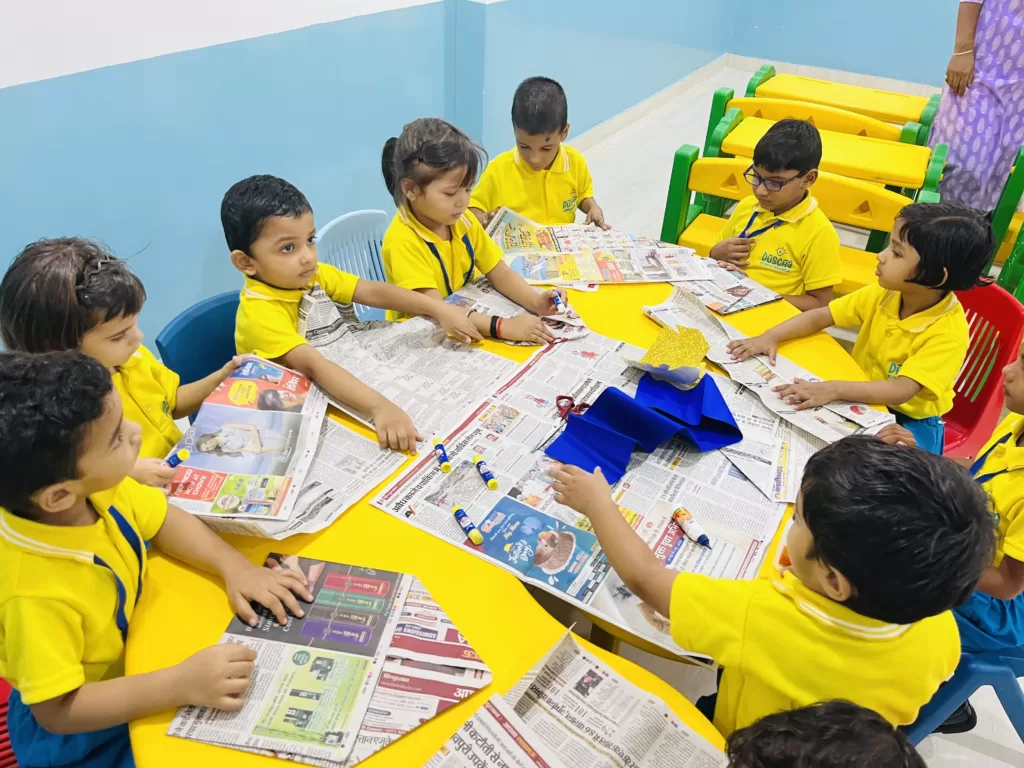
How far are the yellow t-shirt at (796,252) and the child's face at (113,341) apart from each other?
162 centimetres

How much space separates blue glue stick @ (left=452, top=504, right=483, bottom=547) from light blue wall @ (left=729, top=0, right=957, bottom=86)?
5787mm

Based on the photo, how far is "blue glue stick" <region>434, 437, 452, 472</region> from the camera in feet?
4.02

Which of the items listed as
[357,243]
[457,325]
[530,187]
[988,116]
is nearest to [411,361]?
[457,325]

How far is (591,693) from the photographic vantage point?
90 cm

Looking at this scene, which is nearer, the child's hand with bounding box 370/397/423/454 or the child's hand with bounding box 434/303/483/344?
the child's hand with bounding box 370/397/423/454

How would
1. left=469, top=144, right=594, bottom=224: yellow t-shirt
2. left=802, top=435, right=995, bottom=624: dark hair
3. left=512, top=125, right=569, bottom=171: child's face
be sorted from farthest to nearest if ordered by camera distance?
left=469, top=144, right=594, bottom=224: yellow t-shirt, left=512, top=125, right=569, bottom=171: child's face, left=802, top=435, right=995, bottom=624: dark hair

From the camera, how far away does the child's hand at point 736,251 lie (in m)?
2.09

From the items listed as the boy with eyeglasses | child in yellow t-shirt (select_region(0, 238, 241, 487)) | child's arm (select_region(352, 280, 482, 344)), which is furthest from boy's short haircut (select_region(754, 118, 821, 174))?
child in yellow t-shirt (select_region(0, 238, 241, 487))

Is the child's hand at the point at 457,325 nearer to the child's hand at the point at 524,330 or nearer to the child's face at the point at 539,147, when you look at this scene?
the child's hand at the point at 524,330

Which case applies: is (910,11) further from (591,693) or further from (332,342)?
(591,693)

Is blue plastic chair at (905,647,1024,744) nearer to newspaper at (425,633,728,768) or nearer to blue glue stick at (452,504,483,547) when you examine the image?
newspaper at (425,633,728,768)

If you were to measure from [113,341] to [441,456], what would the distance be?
60 centimetres

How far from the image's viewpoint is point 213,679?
85 centimetres

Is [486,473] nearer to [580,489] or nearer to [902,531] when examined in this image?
[580,489]
